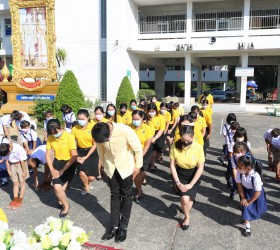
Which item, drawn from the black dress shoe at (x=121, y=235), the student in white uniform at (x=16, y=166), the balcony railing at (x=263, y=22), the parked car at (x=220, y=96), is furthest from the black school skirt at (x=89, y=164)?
the parked car at (x=220, y=96)

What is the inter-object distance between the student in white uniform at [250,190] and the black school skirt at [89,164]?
2409 millimetres

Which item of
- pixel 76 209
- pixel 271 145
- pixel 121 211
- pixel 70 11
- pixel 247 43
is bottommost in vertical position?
pixel 76 209

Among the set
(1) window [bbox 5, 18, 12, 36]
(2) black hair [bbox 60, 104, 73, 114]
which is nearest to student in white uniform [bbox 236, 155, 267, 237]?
(2) black hair [bbox 60, 104, 73, 114]

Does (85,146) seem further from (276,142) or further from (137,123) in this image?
(276,142)

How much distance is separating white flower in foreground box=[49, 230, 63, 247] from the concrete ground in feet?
6.88

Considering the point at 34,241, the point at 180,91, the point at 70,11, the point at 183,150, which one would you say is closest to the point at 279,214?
the point at 183,150

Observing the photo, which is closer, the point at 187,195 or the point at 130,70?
the point at 187,195

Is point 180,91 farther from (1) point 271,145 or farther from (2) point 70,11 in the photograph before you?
(1) point 271,145

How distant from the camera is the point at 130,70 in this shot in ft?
67.8

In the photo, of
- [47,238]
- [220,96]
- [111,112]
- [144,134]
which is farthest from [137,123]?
[220,96]

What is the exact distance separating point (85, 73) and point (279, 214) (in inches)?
709

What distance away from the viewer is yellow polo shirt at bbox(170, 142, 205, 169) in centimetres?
383

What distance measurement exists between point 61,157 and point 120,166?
128 cm

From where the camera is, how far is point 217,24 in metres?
20.4
